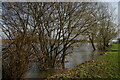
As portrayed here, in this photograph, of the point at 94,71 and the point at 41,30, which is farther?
the point at 41,30

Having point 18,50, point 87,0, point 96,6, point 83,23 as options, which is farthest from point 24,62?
point 96,6

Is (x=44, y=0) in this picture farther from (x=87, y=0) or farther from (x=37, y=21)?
(x=87, y=0)

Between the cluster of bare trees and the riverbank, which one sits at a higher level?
the cluster of bare trees

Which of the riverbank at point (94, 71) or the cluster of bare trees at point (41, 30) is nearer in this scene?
the cluster of bare trees at point (41, 30)

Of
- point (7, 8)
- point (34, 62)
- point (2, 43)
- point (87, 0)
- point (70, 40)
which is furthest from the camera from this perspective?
point (70, 40)

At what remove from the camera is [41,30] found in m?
4.61

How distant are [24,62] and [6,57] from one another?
0.50m

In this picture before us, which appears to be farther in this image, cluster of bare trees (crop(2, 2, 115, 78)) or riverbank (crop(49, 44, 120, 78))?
riverbank (crop(49, 44, 120, 78))

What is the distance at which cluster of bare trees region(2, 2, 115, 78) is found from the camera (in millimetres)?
2998

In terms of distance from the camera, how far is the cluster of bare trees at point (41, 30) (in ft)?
9.84

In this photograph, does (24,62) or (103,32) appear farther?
(103,32)

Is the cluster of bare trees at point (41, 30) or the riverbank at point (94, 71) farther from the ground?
the cluster of bare trees at point (41, 30)

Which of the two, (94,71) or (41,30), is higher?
(41,30)

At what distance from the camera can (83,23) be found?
17.0 feet
